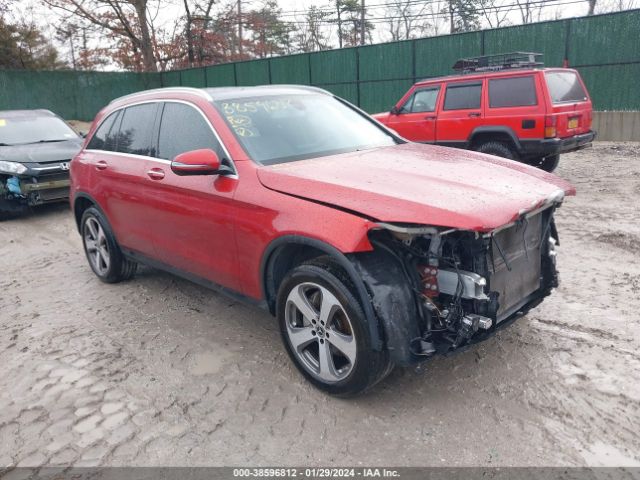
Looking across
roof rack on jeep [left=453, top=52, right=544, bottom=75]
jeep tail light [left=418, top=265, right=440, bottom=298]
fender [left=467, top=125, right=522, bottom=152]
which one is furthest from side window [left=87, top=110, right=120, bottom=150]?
roof rack on jeep [left=453, top=52, right=544, bottom=75]

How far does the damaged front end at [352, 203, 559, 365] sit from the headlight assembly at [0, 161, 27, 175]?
727 cm

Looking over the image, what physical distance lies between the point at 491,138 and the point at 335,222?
7.10m

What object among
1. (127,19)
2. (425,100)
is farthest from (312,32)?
(425,100)

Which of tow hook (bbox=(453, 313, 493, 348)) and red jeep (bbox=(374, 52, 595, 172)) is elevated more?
red jeep (bbox=(374, 52, 595, 172))

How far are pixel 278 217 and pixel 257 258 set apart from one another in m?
0.36

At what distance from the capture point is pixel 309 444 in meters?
2.91

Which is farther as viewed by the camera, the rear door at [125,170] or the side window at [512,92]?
the side window at [512,92]

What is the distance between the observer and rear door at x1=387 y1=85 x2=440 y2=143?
10.1 meters

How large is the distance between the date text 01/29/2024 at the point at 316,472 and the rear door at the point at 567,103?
7.29m

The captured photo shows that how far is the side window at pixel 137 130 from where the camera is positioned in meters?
4.63

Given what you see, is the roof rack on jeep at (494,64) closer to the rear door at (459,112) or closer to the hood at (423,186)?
the rear door at (459,112)

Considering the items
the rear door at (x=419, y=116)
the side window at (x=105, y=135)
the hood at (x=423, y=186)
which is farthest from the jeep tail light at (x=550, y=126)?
the side window at (x=105, y=135)

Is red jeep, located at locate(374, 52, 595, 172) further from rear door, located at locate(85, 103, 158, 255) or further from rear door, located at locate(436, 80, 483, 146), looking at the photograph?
rear door, located at locate(85, 103, 158, 255)

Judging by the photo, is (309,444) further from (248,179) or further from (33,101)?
(33,101)
